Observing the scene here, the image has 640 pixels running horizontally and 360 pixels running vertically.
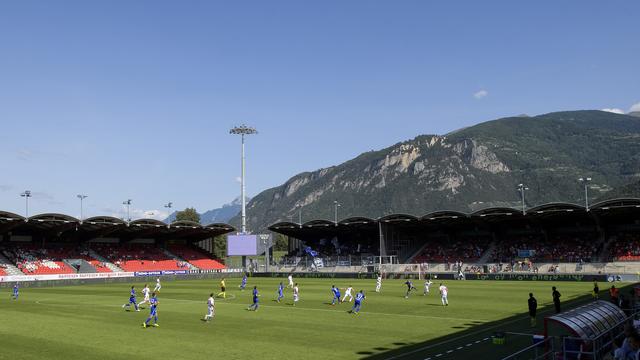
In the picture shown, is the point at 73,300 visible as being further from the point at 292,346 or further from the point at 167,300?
the point at 292,346

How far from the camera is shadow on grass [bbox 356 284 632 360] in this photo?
75.7 ft

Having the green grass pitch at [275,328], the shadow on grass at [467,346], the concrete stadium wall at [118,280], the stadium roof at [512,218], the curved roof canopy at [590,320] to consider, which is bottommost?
the shadow on grass at [467,346]

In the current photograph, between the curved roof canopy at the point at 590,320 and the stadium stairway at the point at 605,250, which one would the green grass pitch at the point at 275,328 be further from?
the stadium stairway at the point at 605,250

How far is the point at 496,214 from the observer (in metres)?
80.2

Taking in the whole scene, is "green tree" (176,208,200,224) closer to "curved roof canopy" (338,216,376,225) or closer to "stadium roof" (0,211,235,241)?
"stadium roof" (0,211,235,241)

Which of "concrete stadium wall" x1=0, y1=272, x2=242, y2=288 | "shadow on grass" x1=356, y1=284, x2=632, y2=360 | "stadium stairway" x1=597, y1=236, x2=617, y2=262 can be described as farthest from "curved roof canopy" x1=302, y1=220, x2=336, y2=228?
"shadow on grass" x1=356, y1=284, x2=632, y2=360

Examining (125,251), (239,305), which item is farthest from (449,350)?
(125,251)

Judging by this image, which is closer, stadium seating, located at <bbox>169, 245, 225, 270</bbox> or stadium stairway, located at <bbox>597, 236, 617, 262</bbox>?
stadium stairway, located at <bbox>597, 236, 617, 262</bbox>

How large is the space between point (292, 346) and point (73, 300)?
104ft

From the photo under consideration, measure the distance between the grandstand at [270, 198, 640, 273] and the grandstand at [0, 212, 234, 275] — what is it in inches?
646

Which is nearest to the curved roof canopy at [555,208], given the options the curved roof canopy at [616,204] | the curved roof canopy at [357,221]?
the curved roof canopy at [616,204]

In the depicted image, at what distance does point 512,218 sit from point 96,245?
6420 cm

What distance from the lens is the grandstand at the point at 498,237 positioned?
7412 centimetres

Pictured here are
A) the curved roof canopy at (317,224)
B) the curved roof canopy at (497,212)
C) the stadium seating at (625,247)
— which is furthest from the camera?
the curved roof canopy at (317,224)
